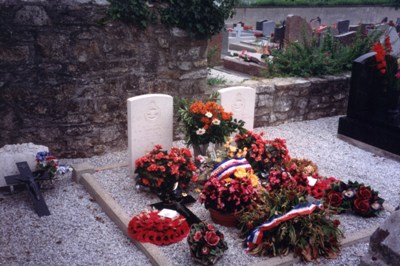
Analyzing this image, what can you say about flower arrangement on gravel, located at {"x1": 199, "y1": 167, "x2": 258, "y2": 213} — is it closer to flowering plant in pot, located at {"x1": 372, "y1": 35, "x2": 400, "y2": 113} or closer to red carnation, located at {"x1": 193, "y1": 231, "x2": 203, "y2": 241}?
red carnation, located at {"x1": 193, "y1": 231, "x2": 203, "y2": 241}

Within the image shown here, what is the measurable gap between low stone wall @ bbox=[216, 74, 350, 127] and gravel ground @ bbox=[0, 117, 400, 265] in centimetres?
107

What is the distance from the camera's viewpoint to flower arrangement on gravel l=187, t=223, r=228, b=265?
12.3 feet

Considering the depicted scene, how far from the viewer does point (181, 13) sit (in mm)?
6059

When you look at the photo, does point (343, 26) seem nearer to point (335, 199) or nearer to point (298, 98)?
point (298, 98)

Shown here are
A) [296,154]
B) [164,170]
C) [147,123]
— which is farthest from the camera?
[296,154]

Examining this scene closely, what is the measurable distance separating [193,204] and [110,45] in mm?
2283

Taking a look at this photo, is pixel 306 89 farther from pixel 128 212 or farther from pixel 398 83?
pixel 128 212

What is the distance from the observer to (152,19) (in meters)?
5.98

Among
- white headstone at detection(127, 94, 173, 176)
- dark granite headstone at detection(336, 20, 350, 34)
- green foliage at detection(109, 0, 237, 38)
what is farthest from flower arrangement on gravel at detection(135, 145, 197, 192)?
dark granite headstone at detection(336, 20, 350, 34)

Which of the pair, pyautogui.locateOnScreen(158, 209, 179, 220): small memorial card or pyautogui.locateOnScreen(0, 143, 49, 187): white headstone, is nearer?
pyautogui.locateOnScreen(158, 209, 179, 220): small memorial card

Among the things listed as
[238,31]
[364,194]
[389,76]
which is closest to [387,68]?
[389,76]

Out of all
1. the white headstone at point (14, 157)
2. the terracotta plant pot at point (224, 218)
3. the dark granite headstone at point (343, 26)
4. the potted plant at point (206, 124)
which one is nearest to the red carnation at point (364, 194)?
the terracotta plant pot at point (224, 218)

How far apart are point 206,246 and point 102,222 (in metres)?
1.33

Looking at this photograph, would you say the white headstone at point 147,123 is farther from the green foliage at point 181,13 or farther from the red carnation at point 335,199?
the red carnation at point 335,199
